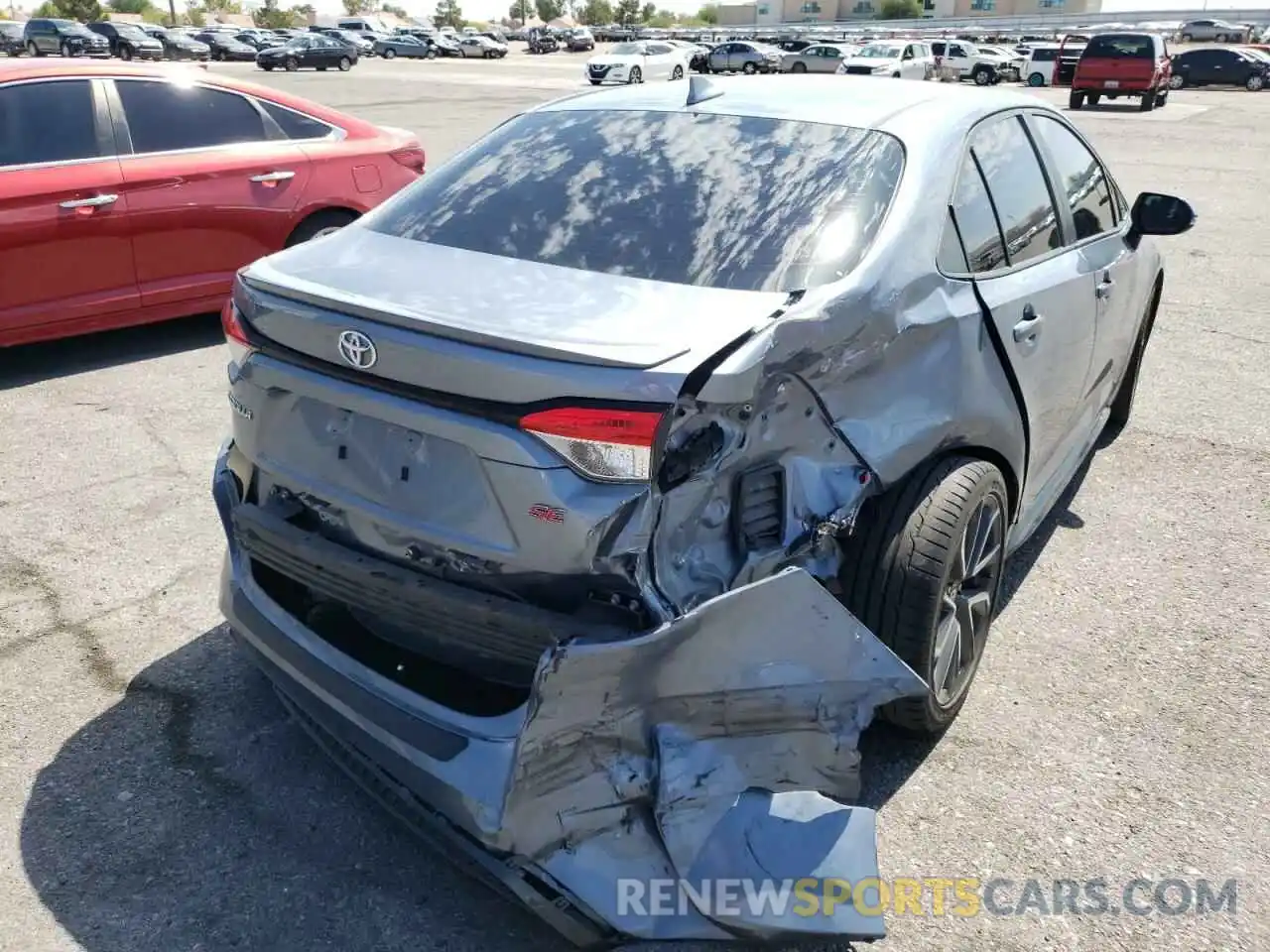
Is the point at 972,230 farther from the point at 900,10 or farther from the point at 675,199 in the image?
the point at 900,10

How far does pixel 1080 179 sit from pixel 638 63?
3661cm

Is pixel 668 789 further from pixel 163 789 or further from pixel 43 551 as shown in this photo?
pixel 43 551

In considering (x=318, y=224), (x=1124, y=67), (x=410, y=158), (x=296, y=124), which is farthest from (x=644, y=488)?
(x=1124, y=67)

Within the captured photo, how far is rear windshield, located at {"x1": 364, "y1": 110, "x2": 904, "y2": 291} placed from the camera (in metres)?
2.56

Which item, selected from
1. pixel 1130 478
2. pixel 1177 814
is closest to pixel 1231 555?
pixel 1130 478

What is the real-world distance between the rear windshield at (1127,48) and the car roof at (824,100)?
87.1ft

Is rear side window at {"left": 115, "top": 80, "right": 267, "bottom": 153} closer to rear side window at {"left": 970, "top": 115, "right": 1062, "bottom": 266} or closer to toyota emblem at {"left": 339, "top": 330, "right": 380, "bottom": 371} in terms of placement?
toyota emblem at {"left": 339, "top": 330, "right": 380, "bottom": 371}

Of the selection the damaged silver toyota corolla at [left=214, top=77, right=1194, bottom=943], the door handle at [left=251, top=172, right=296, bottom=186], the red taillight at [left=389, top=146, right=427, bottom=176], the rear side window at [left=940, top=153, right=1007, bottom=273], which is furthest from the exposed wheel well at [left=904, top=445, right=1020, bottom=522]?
the red taillight at [left=389, top=146, right=427, bottom=176]

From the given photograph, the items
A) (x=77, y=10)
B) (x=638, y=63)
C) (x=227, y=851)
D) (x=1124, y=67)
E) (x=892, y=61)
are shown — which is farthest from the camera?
(x=77, y=10)

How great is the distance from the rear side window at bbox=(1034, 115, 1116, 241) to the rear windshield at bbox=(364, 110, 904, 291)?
47.4 inches

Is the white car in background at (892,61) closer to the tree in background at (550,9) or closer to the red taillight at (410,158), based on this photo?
the red taillight at (410,158)

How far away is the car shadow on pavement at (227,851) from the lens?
7.69 feet

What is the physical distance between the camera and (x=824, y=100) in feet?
10.4

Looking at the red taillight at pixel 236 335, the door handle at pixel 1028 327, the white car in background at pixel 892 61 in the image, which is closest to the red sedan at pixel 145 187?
the red taillight at pixel 236 335
